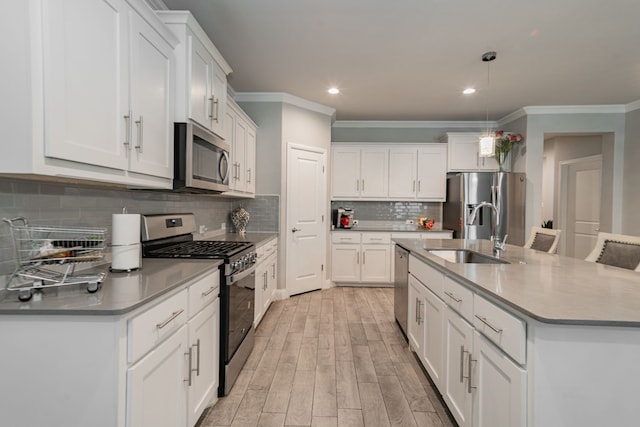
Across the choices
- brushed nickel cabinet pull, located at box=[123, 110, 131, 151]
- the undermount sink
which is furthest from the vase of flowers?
brushed nickel cabinet pull, located at box=[123, 110, 131, 151]

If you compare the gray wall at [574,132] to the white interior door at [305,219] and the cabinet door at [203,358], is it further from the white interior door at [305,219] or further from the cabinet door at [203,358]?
the cabinet door at [203,358]

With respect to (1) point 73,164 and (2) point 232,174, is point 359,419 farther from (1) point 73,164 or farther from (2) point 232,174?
(2) point 232,174

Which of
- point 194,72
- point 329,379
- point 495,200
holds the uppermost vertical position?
point 194,72

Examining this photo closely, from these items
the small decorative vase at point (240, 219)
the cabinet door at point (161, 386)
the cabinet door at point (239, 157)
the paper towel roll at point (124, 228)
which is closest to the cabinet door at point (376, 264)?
the small decorative vase at point (240, 219)

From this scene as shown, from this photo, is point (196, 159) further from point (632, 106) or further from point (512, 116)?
point (632, 106)

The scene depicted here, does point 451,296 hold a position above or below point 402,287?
above

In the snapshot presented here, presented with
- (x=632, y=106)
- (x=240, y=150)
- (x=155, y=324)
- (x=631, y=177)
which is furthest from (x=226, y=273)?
(x=632, y=106)

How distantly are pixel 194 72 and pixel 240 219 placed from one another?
2.20 meters

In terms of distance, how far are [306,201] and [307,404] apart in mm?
2848

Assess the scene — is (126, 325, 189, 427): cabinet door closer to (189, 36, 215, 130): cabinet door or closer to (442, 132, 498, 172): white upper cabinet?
(189, 36, 215, 130): cabinet door

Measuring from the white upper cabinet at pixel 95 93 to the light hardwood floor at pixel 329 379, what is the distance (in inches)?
58.2

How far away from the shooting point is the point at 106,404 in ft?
3.46

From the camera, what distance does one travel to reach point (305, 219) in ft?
14.8

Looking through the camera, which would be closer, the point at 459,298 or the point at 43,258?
the point at 43,258
